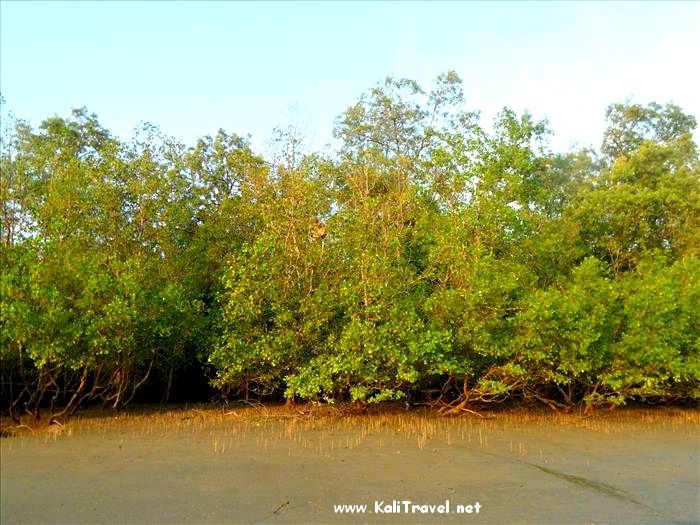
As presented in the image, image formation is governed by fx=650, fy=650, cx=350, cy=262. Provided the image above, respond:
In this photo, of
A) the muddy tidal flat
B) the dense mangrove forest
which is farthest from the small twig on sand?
the dense mangrove forest

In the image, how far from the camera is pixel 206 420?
13586 mm

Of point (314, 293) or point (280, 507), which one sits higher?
point (314, 293)

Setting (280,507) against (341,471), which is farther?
(341,471)

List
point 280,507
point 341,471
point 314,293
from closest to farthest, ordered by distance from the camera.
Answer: point 280,507 → point 341,471 → point 314,293

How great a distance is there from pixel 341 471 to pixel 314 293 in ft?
17.0

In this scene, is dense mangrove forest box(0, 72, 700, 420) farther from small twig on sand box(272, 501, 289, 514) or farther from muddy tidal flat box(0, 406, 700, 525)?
small twig on sand box(272, 501, 289, 514)

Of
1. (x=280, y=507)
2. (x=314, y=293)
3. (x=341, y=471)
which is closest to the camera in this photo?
(x=280, y=507)

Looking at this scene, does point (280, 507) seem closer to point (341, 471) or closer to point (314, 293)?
point (341, 471)

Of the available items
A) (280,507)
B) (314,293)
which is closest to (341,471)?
(280,507)

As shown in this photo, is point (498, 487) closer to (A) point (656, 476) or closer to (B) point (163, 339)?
(A) point (656, 476)

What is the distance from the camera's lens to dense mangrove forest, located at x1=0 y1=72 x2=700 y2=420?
38.0 ft

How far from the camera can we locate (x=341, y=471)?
8961mm

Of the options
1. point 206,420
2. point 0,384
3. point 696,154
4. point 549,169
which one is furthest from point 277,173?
point 696,154

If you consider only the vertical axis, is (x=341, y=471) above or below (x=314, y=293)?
below
